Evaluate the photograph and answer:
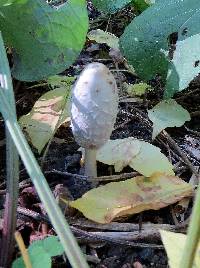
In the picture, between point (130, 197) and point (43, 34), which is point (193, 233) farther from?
point (43, 34)

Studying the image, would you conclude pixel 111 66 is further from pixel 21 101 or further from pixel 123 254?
pixel 123 254

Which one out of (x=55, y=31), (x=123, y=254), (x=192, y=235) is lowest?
(x=123, y=254)

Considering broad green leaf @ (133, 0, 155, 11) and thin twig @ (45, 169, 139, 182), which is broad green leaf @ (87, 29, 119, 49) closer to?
broad green leaf @ (133, 0, 155, 11)

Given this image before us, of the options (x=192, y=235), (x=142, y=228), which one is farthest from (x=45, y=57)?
(x=192, y=235)

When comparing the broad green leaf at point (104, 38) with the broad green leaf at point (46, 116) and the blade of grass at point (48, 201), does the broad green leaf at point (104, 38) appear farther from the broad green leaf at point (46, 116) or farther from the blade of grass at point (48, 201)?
the blade of grass at point (48, 201)

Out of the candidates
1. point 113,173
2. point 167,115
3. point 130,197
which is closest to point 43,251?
point 130,197

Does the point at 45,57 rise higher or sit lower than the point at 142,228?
higher

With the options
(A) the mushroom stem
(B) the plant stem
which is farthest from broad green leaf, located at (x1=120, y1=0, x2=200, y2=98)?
(B) the plant stem
